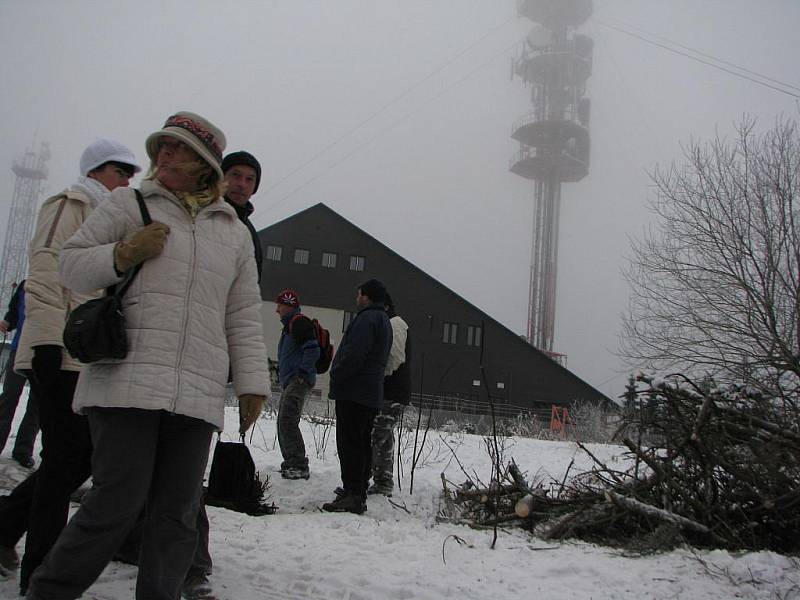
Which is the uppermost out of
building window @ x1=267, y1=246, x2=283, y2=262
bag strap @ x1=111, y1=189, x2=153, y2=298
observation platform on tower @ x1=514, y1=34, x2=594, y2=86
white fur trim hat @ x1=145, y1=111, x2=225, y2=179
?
observation platform on tower @ x1=514, y1=34, x2=594, y2=86

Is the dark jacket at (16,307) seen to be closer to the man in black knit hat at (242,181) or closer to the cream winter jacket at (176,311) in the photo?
the man in black knit hat at (242,181)

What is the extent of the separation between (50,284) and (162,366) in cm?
81

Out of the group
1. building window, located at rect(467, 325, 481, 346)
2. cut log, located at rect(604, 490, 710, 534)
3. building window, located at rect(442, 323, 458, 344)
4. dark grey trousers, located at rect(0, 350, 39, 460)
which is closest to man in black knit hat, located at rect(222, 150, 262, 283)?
cut log, located at rect(604, 490, 710, 534)

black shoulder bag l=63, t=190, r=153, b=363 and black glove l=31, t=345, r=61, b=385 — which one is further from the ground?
black shoulder bag l=63, t=190, r=153, b=363

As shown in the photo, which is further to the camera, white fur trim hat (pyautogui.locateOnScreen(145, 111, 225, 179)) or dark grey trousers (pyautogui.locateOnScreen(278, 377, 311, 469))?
dark grey trousers (pyautogui.locateOnScreen(278, 377, 311, 469))

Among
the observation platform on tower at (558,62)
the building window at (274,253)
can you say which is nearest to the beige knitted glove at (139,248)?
the building window at (274,253)

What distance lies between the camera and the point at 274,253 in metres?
31.1

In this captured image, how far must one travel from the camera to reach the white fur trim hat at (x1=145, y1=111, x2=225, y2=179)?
7.64 ft

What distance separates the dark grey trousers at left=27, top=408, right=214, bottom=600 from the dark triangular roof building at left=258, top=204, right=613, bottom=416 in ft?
94.3

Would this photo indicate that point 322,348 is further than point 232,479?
Yes

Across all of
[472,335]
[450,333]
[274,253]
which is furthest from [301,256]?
[472,335]

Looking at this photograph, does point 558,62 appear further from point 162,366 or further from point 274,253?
point 162,366

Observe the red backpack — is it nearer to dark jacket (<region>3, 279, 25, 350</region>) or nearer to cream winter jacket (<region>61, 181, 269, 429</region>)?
dark jacket (<region>3, 279, 25, 350</region>)

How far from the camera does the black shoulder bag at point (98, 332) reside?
2.02m
